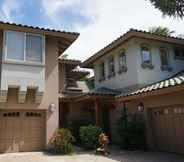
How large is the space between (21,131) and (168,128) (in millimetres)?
7350

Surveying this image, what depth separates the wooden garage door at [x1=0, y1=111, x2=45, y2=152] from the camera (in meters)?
11.8

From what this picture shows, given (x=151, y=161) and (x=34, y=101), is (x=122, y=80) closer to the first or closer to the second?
(x=34, y=101)

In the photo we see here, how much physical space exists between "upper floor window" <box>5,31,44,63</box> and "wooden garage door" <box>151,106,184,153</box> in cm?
677

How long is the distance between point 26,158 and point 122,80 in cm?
776

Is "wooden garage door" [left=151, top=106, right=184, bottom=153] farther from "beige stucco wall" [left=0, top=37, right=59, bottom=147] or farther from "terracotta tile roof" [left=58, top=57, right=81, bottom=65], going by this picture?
"terracotta tile roof" [left=58, top=57, right=81, bottom=65]

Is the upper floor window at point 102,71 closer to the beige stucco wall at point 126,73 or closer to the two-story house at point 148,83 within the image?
the two-story house at point 148,83

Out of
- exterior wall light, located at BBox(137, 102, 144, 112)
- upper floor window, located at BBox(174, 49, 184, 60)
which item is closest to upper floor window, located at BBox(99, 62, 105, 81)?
upper floor window, located at BBox(174, 49, 184, 60)

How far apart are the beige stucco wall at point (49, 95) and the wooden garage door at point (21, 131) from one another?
410 mm

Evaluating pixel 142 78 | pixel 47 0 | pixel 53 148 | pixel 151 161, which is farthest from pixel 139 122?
pixel 47 0

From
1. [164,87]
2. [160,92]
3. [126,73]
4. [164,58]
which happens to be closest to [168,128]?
[160,92]

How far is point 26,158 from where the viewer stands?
32.9 feet

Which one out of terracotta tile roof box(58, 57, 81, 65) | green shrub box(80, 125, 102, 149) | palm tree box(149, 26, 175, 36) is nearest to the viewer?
green shrub box(80, 125, 102, 149)

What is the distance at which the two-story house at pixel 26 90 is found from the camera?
11.7 m

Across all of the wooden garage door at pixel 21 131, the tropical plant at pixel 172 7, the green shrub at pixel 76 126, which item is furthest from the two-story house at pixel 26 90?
the tropical plant at pixel 172 7
